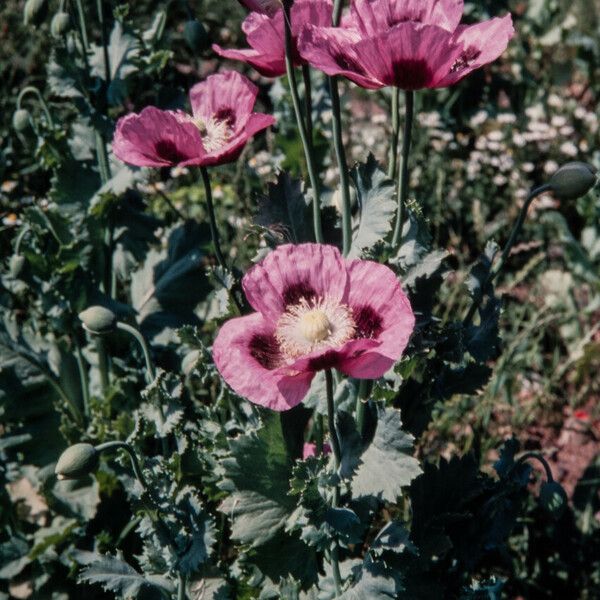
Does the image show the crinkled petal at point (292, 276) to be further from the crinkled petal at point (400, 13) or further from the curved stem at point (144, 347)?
the curved stem at point (144, 347)

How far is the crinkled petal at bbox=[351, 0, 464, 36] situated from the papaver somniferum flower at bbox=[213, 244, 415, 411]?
13.2 inches

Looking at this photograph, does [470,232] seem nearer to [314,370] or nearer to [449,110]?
[449,110]

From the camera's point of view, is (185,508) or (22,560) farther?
(22,560)

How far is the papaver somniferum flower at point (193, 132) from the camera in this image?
1.28m

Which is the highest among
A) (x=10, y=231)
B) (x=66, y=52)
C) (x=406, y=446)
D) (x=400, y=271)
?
(x=66, y=52)

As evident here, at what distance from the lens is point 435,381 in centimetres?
156

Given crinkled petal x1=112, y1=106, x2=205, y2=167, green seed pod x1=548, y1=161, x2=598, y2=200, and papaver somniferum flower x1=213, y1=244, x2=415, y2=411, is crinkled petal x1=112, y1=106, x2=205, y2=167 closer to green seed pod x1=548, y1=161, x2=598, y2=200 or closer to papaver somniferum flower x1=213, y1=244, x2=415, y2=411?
papaver somniferum flower x1=213, y1=244, x2=415, y2=411

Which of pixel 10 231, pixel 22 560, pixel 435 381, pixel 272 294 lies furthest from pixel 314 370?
pixel 10 231

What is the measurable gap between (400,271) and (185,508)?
0.66 meters

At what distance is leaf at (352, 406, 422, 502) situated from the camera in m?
1.29

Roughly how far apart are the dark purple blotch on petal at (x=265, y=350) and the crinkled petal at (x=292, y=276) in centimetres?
3

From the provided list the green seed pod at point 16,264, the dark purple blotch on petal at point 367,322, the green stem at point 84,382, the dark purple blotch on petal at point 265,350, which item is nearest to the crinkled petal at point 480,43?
the dark purple blotch on petal at point 367,322

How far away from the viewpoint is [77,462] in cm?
136

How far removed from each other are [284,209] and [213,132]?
0.19 metres
